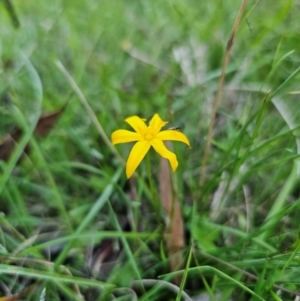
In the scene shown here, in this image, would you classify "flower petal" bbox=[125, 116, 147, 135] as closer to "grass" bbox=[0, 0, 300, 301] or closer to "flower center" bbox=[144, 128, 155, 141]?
"flower center" bbox=[144, 128, 155, 141]

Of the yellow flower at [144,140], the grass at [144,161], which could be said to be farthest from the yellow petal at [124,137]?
the grass at [144,161]

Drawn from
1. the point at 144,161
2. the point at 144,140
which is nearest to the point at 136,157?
the point at 144,140

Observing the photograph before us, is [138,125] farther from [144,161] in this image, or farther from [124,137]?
[144,161]

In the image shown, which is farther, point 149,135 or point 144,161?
point 144,161

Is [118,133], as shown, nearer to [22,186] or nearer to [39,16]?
[22,186]

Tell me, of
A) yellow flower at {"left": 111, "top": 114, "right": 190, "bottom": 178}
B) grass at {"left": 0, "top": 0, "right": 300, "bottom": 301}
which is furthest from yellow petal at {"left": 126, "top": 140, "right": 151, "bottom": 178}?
grass at {"left": 0, "top": 0, "right": 300, "bottom": 301}

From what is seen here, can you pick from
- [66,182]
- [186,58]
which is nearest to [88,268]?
[66,182]
